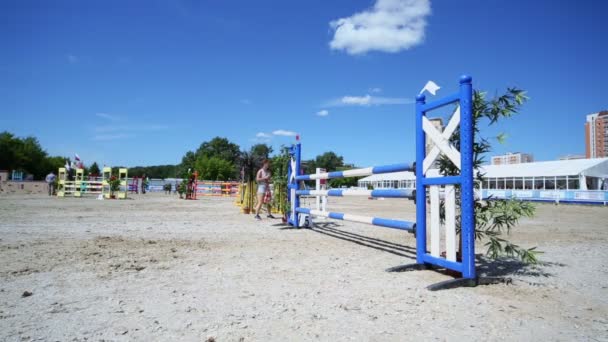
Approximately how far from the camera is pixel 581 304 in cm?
268

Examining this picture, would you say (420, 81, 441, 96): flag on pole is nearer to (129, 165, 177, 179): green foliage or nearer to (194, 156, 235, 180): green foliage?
(194, 156, 235, 180): green foliage

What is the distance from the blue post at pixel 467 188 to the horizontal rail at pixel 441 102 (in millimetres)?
134

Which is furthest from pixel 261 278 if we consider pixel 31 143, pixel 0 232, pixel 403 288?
pixel 31 143

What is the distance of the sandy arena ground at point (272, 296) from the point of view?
210 cm

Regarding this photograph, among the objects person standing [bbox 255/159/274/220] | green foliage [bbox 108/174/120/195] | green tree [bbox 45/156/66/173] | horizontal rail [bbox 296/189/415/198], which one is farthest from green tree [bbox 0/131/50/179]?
horizontal rail [bbox 296/189/415/198]

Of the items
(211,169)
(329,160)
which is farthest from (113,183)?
(329,160)

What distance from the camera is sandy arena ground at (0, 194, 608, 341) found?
82.8 inches

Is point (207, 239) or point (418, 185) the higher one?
point (418, 185)

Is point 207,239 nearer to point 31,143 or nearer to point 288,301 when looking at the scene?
point 288,301

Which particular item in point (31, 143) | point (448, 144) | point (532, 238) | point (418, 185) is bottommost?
point (532, 238)

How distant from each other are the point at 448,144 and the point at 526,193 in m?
31.2

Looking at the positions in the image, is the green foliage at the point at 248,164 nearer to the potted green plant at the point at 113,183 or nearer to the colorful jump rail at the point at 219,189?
the potted green plant at the point at 113,183

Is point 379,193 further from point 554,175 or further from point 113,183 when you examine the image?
→ point 554,175

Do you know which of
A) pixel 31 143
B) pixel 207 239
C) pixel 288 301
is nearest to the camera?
pixel 288 301
